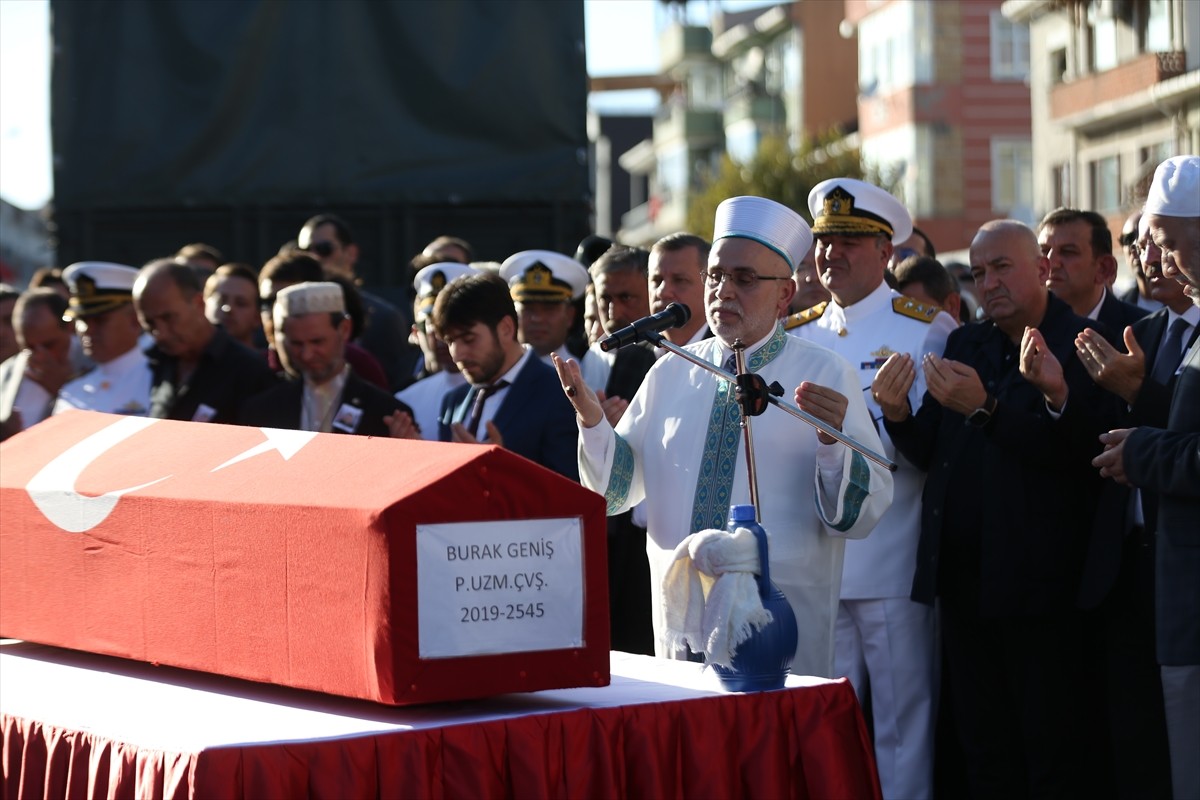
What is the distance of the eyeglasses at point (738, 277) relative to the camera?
5.21 metres

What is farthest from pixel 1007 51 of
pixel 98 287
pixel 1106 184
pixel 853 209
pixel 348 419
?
pixel 348 419

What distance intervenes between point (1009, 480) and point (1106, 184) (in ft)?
103

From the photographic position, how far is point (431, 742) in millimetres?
3805

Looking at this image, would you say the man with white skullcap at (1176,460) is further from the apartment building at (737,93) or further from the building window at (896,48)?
the apartment building at (737,93)

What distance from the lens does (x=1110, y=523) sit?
6.14 metres

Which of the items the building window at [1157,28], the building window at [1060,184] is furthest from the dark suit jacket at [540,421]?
the building window at [1060,184]

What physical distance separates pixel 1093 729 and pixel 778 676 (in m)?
2.54

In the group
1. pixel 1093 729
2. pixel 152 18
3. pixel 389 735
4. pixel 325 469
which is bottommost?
pixel 1093 729

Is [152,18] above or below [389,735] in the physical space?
above

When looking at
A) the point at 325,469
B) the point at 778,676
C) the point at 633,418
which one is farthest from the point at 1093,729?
the point at 325,469

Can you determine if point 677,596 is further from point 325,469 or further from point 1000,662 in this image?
point 1000,662

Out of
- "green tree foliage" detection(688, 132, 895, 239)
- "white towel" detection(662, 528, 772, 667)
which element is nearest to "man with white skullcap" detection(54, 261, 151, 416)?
"white towel" detection(662, 528, 772, 667)

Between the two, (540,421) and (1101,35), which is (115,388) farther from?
(1101,35)

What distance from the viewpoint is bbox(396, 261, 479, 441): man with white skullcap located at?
7.83 metres
